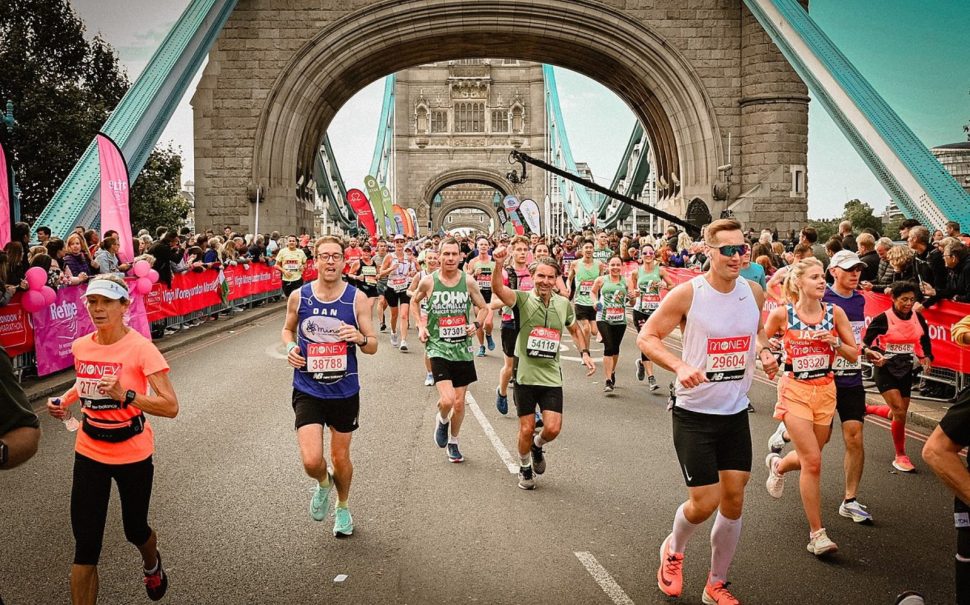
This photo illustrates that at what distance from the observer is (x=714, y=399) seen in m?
4.16

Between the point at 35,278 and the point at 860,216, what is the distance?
79.7 meters

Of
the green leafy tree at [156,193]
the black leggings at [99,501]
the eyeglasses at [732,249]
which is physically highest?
the green leafy tree at [156,193]

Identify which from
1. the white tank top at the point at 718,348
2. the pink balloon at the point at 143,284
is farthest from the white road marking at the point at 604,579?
the pink balloon at the point at 143,284

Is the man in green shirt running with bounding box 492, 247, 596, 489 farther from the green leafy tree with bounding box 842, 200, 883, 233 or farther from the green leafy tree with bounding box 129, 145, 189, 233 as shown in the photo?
the green leafy tree with bounding box 842, 200, 883, 233

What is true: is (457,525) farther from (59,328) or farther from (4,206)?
(59,328)

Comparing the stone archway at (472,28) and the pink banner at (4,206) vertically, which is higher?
the stone archway at (472,28)

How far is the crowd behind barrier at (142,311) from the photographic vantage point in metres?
9.86

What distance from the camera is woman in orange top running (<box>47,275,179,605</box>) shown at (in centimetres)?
366

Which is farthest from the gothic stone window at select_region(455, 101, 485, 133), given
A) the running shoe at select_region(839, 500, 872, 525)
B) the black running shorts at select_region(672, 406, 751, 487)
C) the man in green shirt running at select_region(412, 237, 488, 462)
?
the black running shorts at select_region(672, 406, 751, 487)

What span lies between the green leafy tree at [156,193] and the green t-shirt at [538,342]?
27238mm

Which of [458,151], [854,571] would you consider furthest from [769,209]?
[458,151]

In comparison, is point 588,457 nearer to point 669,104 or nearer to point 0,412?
point 0,412

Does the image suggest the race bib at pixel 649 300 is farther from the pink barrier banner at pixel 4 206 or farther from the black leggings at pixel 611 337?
the pink barrier banner at pixel 4 206

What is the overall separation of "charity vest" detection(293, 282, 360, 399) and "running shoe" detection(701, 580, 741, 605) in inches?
94.6
